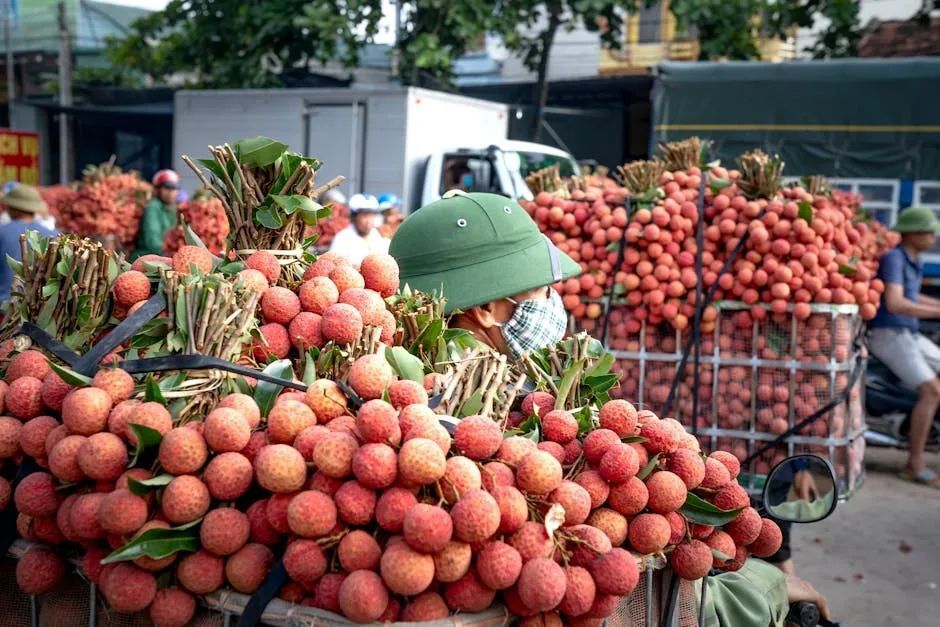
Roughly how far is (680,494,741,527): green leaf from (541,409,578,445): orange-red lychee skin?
25 cm

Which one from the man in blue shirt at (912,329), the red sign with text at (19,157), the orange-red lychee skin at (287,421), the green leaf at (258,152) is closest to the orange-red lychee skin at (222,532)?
the orange-red lychee skin at (287,421)

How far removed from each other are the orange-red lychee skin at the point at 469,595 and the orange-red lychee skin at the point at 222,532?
1.16 ft

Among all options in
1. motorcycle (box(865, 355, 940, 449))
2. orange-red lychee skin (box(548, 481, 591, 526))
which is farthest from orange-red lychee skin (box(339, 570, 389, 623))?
motorcycle (box(865, 355, 940, 449))

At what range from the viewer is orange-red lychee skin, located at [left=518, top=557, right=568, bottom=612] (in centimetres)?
139

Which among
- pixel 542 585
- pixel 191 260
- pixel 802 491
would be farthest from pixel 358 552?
pixel 802 491

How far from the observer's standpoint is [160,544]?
56.8 inches

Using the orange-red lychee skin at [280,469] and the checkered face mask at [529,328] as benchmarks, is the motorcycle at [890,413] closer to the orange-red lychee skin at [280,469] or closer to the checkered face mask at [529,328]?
the checkered face mask at [529,328]

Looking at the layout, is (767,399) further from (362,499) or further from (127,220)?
(127,220)

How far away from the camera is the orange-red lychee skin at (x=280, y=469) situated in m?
1.45

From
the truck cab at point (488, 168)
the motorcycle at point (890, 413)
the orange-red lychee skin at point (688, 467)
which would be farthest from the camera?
the truck cab at point (488, 168)

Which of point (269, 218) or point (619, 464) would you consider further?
point (269, 218)

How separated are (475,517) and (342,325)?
630 millimetres

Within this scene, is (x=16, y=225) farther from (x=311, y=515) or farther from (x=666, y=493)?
(x=666, y=493)

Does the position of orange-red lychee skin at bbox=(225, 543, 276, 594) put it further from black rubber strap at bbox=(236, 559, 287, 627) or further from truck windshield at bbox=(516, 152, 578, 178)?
truck windshield at bbox=(516, 152, 578, 178)
